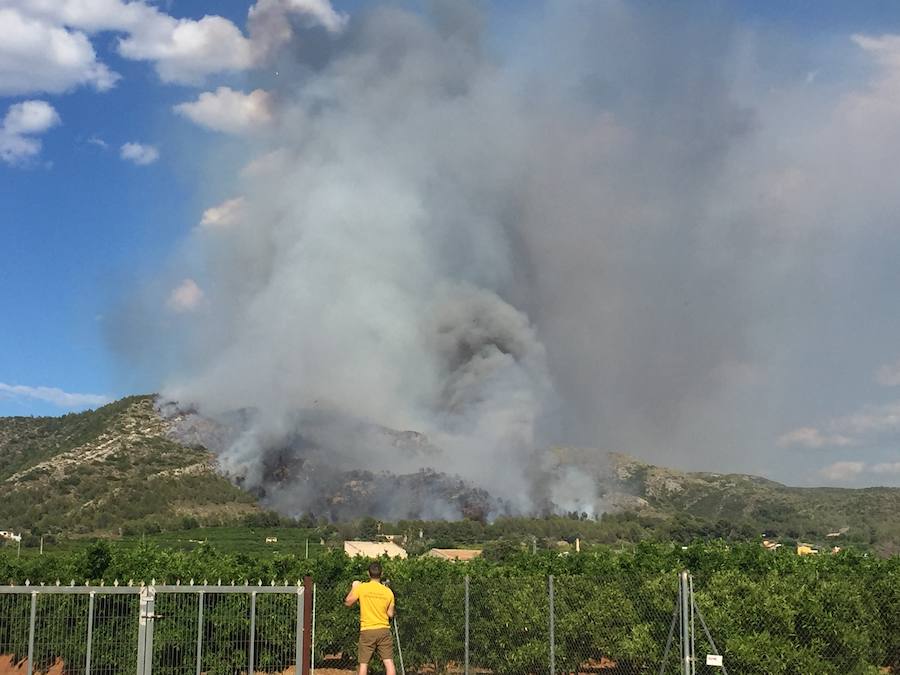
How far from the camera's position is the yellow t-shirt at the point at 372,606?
14727mm

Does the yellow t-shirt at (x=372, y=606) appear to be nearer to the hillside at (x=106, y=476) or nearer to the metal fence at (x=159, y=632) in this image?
the metal fence at (x=159, y=632)

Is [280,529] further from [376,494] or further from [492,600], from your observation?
[492,600]

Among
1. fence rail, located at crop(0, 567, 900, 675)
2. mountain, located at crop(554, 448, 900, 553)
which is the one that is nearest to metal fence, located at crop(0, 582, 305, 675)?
fence rail, located at crop(0, 567, 900, 675)

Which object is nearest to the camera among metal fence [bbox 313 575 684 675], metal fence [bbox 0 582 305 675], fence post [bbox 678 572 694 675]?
fence post [bbox 678 572 694 675]

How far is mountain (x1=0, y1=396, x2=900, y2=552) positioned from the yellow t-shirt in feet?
348

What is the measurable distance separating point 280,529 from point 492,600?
390 ft

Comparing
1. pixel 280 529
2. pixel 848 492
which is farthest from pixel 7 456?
pixel 848 492

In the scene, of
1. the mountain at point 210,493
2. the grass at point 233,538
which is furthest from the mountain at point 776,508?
the grass at point 233,538

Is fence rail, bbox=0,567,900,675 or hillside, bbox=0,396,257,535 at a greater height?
hillside, bbox=0,396,257,535

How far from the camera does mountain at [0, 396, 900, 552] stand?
136m

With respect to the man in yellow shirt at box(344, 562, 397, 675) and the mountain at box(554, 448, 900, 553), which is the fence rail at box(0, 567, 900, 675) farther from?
the mountain at box(554, 448, 900, 553)

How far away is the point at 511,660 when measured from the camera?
70.0 feet

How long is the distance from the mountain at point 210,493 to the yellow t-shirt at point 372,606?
106050 mm

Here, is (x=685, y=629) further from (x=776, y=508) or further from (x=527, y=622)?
(x=776, y=508)
